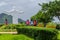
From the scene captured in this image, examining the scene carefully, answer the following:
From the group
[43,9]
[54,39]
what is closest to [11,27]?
[54,39]

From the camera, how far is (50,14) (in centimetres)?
5434

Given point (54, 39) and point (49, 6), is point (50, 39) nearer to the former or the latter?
point (54, 39)

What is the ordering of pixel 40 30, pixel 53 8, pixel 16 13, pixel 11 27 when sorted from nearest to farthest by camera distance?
pixel 40 30 < pixel 11 27 < pixel 16 13 < pixel 53 8

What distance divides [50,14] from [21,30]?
31263 millimetres

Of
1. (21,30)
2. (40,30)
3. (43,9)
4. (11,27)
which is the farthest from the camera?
(43,9)

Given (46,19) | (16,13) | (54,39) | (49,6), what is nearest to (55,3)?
(49,6)

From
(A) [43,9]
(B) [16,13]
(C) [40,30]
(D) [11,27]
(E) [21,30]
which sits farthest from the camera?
(A) [43,9]

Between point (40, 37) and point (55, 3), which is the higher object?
point (55, 3)

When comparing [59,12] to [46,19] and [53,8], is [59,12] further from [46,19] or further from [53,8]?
[46,19]

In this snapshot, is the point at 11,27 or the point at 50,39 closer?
the point at 50,39

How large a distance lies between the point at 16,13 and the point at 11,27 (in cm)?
1204

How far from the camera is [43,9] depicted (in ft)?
188

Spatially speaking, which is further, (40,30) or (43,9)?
(43,9)

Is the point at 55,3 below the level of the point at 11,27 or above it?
above
